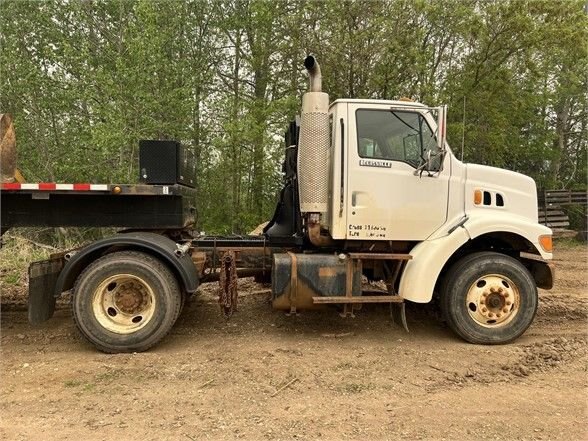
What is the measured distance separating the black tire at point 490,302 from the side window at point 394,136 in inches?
53.5

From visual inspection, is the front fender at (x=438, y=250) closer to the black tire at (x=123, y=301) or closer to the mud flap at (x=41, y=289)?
the black tire at (x=123, y=301)

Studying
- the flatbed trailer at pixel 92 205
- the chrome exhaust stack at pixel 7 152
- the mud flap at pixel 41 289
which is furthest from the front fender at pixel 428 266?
the chrome exhaust stack at pixel 7 152

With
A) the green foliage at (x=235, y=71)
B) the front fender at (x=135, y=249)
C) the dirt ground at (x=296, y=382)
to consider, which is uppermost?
the green foliage at (x=235, y=71)

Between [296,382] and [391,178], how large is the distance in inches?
93.6

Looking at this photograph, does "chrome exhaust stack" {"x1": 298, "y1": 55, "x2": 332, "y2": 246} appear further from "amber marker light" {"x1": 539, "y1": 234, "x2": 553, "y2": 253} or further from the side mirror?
"amber marker light" {"x1": 539, "y1": 234, "x2": 553, "y2": 253}

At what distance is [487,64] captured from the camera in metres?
14.5

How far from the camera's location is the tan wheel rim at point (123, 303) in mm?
4875

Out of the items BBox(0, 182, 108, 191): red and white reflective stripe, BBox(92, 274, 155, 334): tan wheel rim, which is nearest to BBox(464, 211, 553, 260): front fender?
BBox(92, 274, 155, 334): tan wheel rim

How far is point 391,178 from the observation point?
521 cm

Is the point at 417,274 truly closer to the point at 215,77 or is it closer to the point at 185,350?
the point at 185,350

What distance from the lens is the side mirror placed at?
483cm

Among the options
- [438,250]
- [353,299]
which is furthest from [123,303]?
[438,250]

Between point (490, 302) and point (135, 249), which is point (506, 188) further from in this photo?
point (135, 249)

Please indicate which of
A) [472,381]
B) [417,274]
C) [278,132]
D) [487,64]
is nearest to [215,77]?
[278,132]
